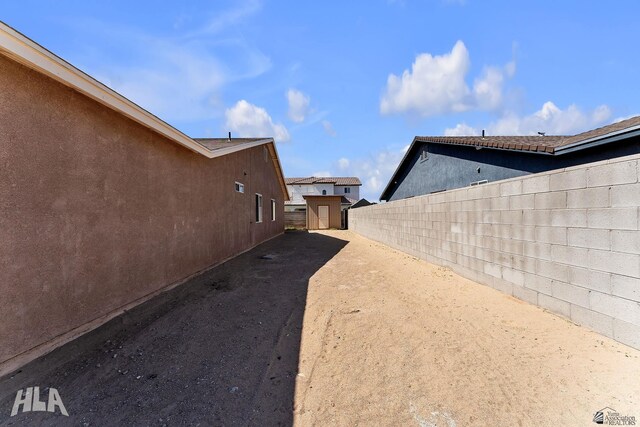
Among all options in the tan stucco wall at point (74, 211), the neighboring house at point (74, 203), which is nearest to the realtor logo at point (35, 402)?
the neighboring house at point (74, 203)

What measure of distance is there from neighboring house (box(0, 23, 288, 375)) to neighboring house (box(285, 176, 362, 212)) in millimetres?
31004

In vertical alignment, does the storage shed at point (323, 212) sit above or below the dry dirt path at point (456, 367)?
above

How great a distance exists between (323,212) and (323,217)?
42cm

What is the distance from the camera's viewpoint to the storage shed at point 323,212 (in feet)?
86.4

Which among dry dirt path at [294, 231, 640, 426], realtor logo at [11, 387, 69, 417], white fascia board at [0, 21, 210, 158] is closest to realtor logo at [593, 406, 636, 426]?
dry dirt path at [294, 231, 640, 426]

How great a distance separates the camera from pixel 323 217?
2648cm

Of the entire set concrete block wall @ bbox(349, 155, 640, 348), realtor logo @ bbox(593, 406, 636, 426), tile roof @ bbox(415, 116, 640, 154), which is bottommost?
realtor logo @ bbox(593, 406, 636, 426)

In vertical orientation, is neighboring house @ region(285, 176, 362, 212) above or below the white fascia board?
above

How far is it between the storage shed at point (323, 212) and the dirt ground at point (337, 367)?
69.9 feet

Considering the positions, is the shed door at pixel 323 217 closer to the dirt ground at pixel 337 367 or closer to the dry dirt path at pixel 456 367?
the dirt ground at pixel 337 367

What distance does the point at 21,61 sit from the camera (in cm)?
306

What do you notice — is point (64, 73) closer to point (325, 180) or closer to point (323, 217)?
point (323, 217)

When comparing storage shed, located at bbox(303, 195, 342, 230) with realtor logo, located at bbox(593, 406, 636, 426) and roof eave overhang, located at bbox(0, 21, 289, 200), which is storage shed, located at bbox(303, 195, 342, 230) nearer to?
roof eave overhang, located at bbox(0, 21, 289, 200)

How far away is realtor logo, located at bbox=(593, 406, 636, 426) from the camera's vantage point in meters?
2.22
